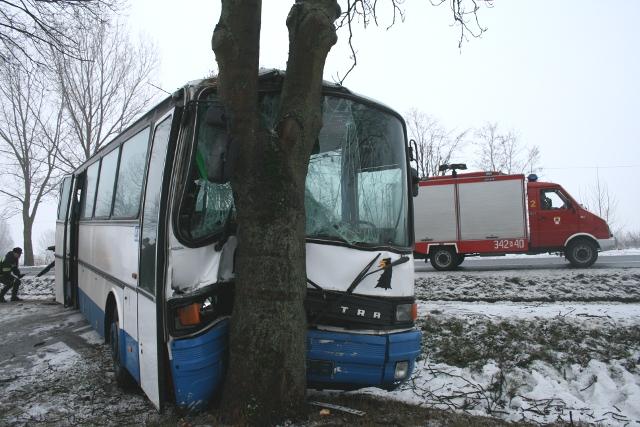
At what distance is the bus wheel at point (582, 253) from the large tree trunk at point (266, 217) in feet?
45.9

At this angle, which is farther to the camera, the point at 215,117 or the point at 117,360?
the point at 117,360

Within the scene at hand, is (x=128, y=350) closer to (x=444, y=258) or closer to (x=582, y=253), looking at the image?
(x=444, y=258)

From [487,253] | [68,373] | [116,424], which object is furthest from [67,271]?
[487,253]

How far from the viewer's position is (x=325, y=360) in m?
4.32

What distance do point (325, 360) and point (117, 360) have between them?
2714mm

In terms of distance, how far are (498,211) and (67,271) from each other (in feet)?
41.6

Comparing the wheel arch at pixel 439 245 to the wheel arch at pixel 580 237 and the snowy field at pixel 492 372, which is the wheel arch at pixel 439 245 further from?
the snowy field at pixel 492 372

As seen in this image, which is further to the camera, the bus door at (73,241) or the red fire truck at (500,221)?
the red fire truck at (500,221)

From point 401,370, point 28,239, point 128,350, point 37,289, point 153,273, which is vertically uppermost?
point 28,239

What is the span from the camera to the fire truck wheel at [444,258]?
16.5 metres

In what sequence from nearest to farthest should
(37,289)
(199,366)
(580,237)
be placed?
1. (199,366)
2. (580,237)
3. (37,289)

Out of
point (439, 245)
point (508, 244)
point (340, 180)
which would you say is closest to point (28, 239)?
point (439, 245)

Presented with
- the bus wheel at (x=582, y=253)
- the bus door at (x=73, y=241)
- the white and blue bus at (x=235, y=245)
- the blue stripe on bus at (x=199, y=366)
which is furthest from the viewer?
the bus wheel at (x=582, y=253)

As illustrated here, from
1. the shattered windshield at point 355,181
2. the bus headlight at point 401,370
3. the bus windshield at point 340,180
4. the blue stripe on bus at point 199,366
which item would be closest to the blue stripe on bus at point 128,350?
the blue stripe on bus at point 199,366
